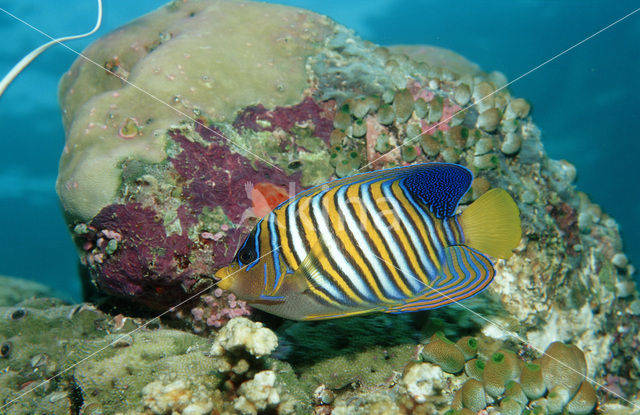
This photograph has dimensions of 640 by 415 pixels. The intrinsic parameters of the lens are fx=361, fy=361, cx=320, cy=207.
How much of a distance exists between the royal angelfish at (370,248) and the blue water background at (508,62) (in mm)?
19862

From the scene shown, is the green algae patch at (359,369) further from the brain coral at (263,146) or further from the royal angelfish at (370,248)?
the royal angelfish at (370,248)

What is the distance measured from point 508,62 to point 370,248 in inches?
1105

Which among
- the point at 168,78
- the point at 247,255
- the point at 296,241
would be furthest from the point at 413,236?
the point at 168,78

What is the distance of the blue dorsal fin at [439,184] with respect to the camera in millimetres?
1630

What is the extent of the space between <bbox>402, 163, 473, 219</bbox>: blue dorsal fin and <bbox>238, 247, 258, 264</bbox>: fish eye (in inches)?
29.3

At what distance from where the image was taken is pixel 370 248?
1467 millimetres

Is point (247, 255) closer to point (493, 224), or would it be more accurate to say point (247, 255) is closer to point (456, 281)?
point (456, 281)

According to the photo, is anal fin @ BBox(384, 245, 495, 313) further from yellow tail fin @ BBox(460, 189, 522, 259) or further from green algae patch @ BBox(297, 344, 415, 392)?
green algae patch @ BBox(297, 344, 415, 392)

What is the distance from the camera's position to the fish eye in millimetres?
1484

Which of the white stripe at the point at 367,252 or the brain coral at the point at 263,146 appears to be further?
the brain coral at the point at 263,146

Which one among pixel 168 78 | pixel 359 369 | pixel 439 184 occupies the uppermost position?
pixel 168 78

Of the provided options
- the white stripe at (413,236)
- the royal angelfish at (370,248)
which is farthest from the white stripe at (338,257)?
the white stripe at (413,236)

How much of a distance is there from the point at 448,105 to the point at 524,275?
1647 mm

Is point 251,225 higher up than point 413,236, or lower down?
lower down
